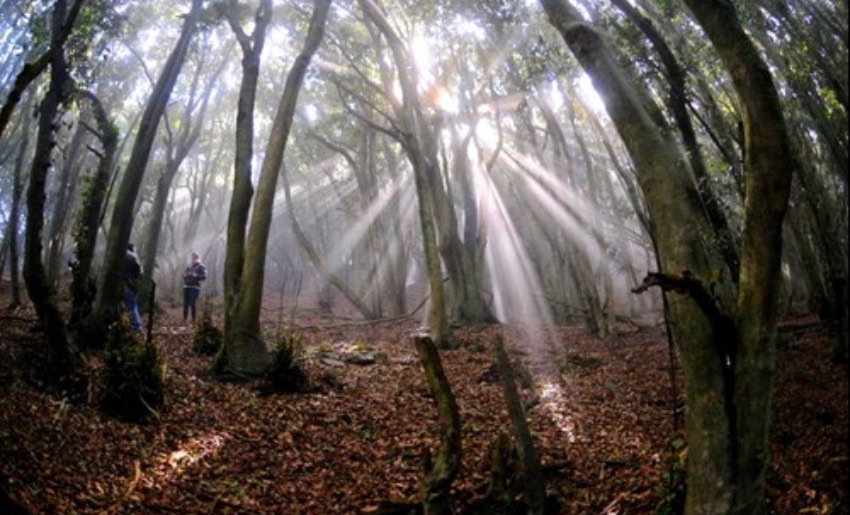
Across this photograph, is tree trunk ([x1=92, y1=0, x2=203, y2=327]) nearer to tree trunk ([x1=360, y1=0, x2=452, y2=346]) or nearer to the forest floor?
the forest floor

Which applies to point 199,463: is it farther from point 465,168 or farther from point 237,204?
point 465,168

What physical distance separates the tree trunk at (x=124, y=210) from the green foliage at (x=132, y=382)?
252 centimetres

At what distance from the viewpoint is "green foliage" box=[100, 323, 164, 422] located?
6430 millimetres

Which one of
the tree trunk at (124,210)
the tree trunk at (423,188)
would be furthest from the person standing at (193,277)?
the tree trunk at (423,188)

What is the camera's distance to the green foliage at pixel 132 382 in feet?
21.1

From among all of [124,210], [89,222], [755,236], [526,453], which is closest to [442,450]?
[526,453]

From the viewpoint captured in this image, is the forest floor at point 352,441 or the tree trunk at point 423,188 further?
the tree trunk at point 423,188

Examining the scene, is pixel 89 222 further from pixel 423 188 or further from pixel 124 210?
pixel 423 188

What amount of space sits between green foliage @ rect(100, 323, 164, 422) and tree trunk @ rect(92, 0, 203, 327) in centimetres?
252

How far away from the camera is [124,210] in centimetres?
946

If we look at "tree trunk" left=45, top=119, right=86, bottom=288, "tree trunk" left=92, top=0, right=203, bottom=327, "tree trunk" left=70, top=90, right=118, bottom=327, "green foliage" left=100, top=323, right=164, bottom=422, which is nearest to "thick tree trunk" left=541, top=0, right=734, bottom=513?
"green foliage" left=100, top=323, right=164, bottom=422

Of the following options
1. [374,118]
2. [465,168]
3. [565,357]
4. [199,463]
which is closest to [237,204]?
[199,463]

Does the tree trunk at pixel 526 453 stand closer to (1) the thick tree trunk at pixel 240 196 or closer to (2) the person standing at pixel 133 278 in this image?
(1) the thick tree trunk at pixel 240 196

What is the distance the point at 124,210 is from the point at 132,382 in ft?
13.0
